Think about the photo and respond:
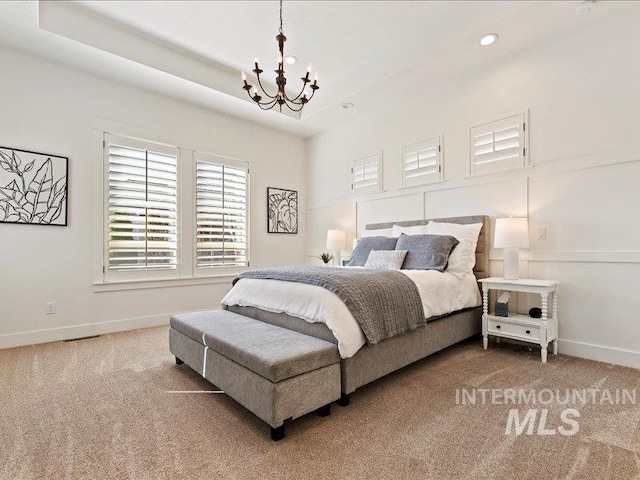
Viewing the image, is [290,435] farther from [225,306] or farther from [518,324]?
[518,324]

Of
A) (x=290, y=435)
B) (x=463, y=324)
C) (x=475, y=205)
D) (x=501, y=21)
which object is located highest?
(x=501, y=21)

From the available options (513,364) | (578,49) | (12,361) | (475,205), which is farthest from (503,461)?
(12,361)

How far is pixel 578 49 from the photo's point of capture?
299 centimetres

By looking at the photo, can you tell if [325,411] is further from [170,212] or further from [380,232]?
[170,212]

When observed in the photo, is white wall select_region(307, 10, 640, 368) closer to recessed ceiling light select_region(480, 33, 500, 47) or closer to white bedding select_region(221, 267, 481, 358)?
recessed ceiling light select_region(480, 33, 500, 47)

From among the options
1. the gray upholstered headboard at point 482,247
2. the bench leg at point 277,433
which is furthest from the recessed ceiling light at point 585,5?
the bench leg at point 277,433

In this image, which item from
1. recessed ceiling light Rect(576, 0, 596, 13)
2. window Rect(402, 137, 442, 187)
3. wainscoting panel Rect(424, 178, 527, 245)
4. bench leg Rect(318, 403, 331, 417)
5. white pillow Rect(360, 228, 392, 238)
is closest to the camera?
bench leg Rect(318, 403, 331, 417)

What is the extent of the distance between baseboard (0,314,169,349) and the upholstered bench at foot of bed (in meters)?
2.02

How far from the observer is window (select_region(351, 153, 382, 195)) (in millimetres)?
4691

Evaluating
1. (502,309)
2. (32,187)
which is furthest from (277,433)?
(32,187)

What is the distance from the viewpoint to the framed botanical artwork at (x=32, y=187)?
10.7 ft

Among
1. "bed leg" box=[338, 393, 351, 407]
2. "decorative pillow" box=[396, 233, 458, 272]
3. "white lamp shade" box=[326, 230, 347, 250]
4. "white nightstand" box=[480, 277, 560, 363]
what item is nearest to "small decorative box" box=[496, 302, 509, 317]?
"white nightstand" box=[480, 277, 560, 363]

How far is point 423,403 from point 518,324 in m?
1.43

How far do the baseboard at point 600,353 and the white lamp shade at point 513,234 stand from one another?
0.99 metres
